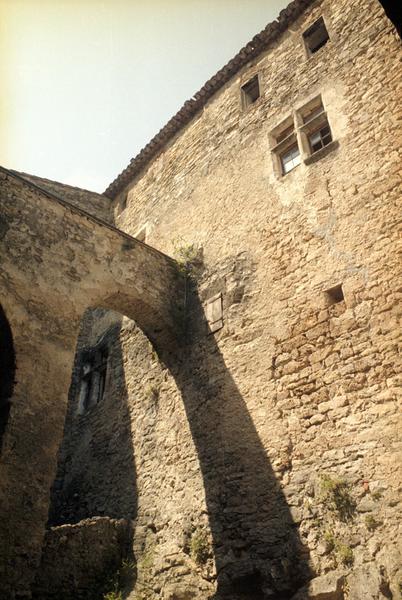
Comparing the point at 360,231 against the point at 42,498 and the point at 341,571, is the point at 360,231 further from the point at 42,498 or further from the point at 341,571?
the point at 42,498

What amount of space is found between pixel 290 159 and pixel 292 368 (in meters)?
3.80

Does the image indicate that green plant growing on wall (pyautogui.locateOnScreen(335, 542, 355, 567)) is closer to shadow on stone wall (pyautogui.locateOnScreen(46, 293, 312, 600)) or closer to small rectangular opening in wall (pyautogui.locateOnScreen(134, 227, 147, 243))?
shadow on stone wall (pyautogui.locateOnScreen(46, 293, 312, 600))

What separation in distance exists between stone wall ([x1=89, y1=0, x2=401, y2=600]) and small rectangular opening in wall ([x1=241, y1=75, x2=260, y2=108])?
38 centimetres

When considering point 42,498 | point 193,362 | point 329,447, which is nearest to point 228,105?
point 193,362

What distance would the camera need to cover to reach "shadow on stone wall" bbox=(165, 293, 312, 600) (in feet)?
15.7

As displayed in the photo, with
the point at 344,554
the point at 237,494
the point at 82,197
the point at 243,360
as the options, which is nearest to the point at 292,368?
the point at 243,360

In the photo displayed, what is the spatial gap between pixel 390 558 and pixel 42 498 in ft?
11.8

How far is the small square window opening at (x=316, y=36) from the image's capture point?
8030 mm

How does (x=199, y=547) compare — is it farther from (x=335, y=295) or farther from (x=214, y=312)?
(x=335, y=295)

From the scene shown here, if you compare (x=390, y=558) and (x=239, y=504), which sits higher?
(x=239, y=504)

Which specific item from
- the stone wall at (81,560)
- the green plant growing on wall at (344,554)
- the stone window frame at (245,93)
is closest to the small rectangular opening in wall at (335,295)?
the green plant growing on wall at (344,554)

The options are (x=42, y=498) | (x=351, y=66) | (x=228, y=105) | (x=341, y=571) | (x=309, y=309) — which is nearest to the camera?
(x=341, y=571)

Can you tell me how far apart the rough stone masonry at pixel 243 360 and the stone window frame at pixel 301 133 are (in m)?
0.03

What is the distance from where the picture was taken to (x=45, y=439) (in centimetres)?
497
